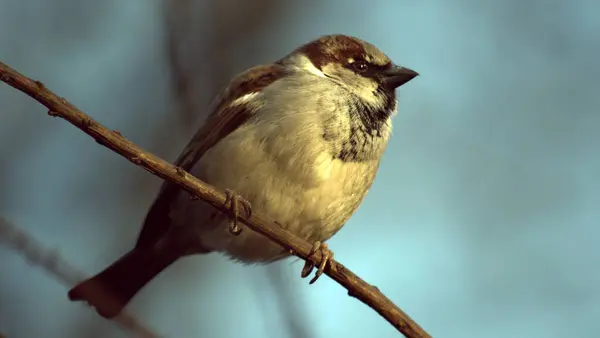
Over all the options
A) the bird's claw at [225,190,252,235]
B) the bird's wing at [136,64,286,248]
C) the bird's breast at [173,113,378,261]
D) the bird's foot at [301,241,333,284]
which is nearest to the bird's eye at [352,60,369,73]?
the bird's wing at [136,64,286,248]

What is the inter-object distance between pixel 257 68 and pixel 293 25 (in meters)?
2.16

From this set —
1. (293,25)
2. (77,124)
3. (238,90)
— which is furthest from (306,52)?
(293,25)

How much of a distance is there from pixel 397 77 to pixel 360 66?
0.54ft

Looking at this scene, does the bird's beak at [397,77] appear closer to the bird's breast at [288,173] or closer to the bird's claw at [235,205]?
the bird's breast at [288,173]

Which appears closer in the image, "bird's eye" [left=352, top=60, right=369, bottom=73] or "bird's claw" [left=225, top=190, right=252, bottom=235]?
"bird's claw" [left=225, top=190, right=252, bottom=235]

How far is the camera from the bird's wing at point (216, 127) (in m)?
3.08

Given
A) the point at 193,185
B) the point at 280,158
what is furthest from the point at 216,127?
the point at 193,185

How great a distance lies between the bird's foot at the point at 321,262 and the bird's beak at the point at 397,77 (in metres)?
0.87

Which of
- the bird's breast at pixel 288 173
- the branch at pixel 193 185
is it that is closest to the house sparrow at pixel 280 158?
the bird's breast at pixel 288 173

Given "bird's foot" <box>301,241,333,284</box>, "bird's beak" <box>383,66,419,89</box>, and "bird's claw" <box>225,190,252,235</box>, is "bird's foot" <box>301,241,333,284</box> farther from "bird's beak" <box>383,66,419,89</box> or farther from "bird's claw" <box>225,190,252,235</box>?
"bird's beak" <box>383,66,419,89</box>

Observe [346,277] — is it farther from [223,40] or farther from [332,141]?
[223,40]

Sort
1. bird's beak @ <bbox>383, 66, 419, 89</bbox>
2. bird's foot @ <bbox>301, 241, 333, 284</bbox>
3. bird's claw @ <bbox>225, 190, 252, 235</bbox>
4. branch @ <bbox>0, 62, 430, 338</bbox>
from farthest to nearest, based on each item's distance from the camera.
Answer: bird's beak @ <bbox>383, 66, 419, 89</bbox> → bird's foot @ <bbox>301, 241, 333, 284</bbox> → bird's claw @ <bbox>225, 190, 252, 235</bbox> → branch @ <bbox>0, 62, 430, 338</bbox>

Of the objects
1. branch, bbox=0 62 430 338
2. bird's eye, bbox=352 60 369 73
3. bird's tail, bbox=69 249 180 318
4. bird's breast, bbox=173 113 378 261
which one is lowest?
bird's tail, bbox=69 249 180 318

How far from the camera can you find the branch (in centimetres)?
196
